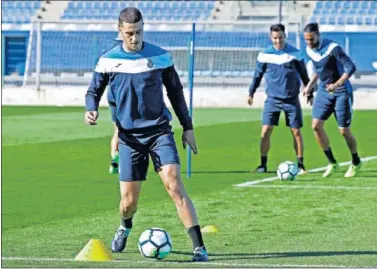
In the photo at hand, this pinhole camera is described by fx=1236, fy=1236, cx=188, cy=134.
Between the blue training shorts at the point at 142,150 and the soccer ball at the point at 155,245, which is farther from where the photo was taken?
the blue training shorts at the point at 142,150

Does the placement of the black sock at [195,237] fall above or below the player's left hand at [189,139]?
below

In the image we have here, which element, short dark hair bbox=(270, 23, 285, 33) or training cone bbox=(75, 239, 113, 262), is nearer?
training cone bbox=(75, 239, 113, 262)

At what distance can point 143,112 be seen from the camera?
931 centimetres

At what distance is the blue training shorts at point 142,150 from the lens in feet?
30.6

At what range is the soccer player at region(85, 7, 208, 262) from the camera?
30.1 ft

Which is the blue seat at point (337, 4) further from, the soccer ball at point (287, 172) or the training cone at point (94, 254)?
the training cone at point (94, 254)

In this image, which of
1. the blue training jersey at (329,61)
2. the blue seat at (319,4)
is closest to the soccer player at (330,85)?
the blue training jersey at (329,61)

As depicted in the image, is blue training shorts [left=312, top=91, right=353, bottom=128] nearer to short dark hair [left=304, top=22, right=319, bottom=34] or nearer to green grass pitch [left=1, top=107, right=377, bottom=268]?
green grass pitch [left=1, top=107, right=377, bottom=268]

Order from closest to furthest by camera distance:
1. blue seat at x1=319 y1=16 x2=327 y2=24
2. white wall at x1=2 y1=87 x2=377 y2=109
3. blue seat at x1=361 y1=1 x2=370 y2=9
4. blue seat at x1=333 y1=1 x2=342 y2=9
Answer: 1. white wall at x1=2 y1=87 x2=377 y2=109
2. blue seat at x1=319 y1=16 x2=327 y2=24
3. blue seat at x1=361 y1=1 x2=370 y2=9
4. blue seat at x1=333 y1=1 x2=342 y2=9

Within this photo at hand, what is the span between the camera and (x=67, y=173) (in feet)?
55.9

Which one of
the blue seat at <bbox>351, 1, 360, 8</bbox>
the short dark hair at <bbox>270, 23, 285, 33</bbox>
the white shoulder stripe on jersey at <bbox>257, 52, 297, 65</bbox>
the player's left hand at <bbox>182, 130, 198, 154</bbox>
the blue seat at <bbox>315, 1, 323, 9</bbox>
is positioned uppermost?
the short dark hair at <bbox>270, 23, 285, 33</bbox>

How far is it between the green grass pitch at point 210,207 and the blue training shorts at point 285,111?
89 cm

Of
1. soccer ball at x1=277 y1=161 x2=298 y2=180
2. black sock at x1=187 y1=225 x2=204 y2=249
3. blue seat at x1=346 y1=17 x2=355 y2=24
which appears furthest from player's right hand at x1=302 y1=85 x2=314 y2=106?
blue seat at x1=346 y1=17 x2=355 y2=24

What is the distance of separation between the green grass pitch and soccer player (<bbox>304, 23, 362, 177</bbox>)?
56 centimetres
